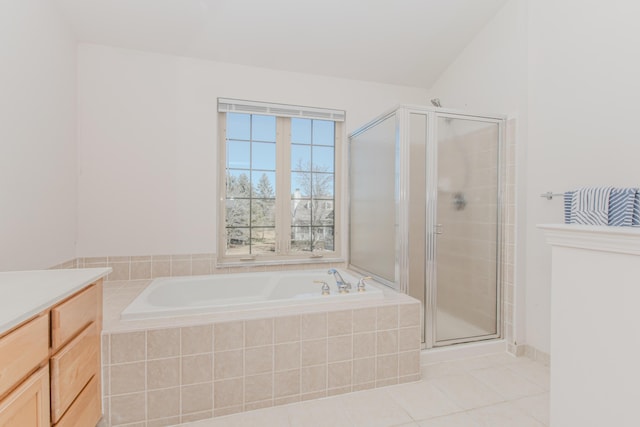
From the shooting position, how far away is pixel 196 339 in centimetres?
161

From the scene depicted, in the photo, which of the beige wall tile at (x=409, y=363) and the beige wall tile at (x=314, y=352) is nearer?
the beige wall tile at (x=314, y=352)

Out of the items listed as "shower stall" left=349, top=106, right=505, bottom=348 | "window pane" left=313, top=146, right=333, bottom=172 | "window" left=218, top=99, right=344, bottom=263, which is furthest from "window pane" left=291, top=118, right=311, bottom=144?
"shower stall" left=349, top=106, right=505, bottom=348

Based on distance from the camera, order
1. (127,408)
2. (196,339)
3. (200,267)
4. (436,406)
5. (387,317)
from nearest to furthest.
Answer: (127,408) → (196,339) → (436,406) → (387,317) → (200,267)

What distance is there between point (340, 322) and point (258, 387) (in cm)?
57

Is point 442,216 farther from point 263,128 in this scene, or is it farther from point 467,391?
point 263,128

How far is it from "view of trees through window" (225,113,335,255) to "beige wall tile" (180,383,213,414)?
4.51 ft

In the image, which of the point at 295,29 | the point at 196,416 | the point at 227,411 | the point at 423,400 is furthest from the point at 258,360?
the point at 295,29

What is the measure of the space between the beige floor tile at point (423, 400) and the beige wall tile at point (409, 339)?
226 millimetres

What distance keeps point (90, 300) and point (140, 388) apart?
0.51 meters

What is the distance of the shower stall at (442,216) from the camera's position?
2.28 m

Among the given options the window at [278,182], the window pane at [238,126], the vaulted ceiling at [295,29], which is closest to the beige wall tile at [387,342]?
the window at [278,182]

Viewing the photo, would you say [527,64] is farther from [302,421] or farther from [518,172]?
[302,421]

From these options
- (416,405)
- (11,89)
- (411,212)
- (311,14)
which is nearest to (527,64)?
(411,212)

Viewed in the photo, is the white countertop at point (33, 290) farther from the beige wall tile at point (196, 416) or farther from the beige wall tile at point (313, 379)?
the beige wall tile at point (313, 379)
